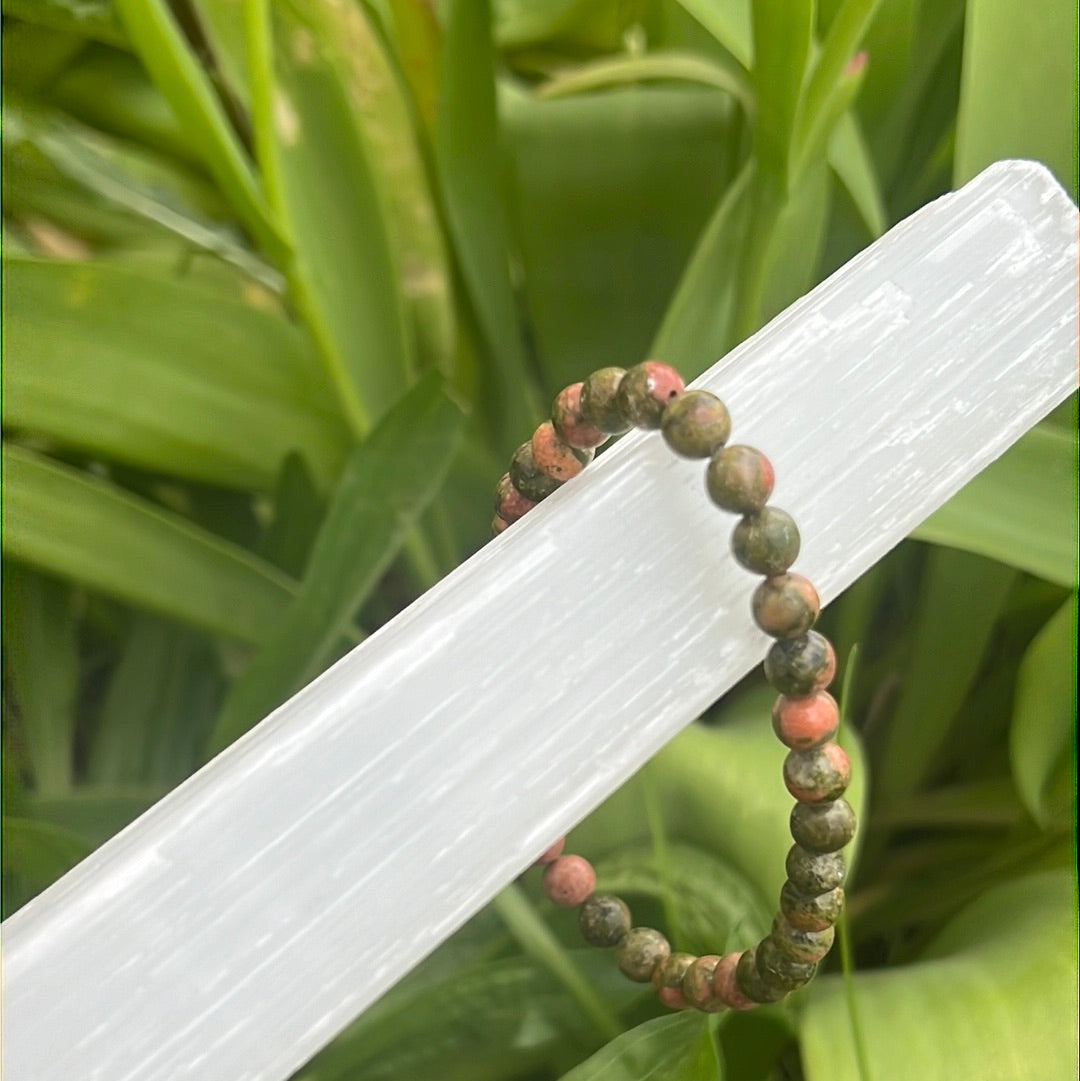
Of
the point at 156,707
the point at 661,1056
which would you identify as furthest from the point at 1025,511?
the point at 156,707

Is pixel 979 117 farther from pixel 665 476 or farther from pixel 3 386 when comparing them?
pixel 3 386

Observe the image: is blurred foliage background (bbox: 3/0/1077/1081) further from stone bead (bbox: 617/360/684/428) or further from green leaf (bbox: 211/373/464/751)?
stone bead (bbox: 617/360/684/428)

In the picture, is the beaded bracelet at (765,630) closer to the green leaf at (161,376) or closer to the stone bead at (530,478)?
the stone bead at (530,478)

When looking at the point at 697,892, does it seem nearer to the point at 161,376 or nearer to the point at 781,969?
the point at 781,969

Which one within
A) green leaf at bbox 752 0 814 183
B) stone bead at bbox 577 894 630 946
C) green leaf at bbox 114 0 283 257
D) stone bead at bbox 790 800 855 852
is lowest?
stone bead at bbox 790 800 855 852

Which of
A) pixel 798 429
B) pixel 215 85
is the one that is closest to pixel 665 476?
pixel 798 429

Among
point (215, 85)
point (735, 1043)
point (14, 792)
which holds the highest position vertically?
point (215, 85)

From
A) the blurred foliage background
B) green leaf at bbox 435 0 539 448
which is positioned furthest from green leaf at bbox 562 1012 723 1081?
green leaf at bbox 435 0 539 448
